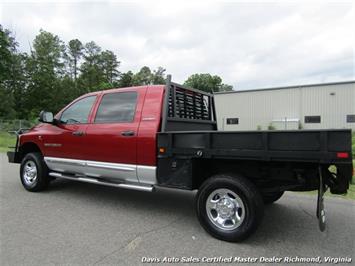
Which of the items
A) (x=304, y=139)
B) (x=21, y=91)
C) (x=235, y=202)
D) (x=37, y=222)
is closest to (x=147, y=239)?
(x=235, y=202)

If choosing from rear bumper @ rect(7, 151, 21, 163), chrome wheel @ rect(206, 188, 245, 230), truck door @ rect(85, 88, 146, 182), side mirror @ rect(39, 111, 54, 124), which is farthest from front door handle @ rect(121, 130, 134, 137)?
rear bumper @ rect(7, 151, 21, 163)

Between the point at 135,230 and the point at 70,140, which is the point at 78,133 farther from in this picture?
the point at 135,230

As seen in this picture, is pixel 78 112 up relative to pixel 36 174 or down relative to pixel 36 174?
up

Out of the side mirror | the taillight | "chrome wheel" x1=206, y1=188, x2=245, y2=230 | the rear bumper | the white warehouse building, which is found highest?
the white warehouse building

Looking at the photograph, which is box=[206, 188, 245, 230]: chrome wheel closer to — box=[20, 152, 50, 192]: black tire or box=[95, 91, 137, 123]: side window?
box=[95, 91, 137, 123]: side window

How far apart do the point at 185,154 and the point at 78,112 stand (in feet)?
8.46

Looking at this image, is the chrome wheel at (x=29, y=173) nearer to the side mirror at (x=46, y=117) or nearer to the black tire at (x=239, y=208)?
the side mirror at (x=46, y=117)

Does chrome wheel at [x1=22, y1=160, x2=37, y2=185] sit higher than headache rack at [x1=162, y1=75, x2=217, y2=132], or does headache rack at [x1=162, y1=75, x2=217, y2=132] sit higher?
headache rack at [x1=162, y1=75, x2=217, y2=132]

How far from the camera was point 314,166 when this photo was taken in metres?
3.44

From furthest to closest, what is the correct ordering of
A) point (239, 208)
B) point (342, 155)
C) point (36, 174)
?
point (36, 174), point (239, 208), point (342, 155)

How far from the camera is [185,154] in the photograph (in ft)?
12.9

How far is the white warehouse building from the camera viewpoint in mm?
Answer: 25094

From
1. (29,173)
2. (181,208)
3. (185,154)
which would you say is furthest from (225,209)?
(29,173)

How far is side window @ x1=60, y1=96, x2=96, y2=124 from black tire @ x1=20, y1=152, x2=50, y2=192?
1024 millimetres
